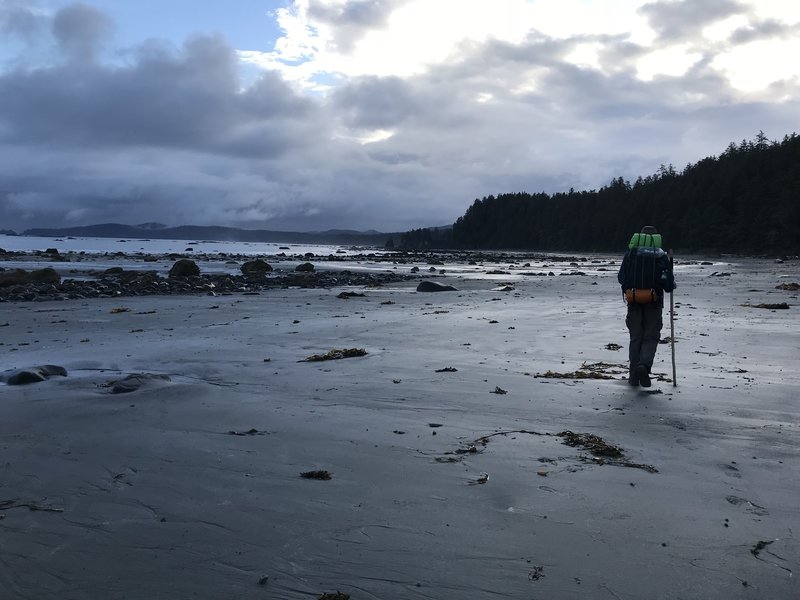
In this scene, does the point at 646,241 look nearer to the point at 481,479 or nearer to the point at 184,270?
the point at 481,479

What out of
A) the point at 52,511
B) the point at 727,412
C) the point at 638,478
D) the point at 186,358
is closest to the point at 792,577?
the point at 638,478

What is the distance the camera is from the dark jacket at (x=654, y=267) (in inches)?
275

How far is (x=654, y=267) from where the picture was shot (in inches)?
278

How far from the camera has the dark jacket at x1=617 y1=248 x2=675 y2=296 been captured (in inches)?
275

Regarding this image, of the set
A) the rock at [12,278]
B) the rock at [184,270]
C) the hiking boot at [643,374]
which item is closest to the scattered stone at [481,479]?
the hiking boot at [643,374]

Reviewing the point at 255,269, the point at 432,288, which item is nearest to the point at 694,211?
the point at 255,269

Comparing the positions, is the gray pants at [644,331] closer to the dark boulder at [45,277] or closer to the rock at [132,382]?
the rock at [132,382]

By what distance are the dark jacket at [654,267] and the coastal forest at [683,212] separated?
44.4 metres

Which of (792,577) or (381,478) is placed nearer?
(792,577)

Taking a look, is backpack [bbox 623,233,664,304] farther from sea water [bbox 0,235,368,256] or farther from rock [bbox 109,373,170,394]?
sea water [bbox 0,235,368,256]

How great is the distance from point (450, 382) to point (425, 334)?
390 centimetres

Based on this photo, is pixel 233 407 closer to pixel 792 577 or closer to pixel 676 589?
pixel 676 589

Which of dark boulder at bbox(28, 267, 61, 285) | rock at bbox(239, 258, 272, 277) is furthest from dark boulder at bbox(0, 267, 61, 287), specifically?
rock at bbox(239, 258, 272, 277)

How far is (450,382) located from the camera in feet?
22.2
